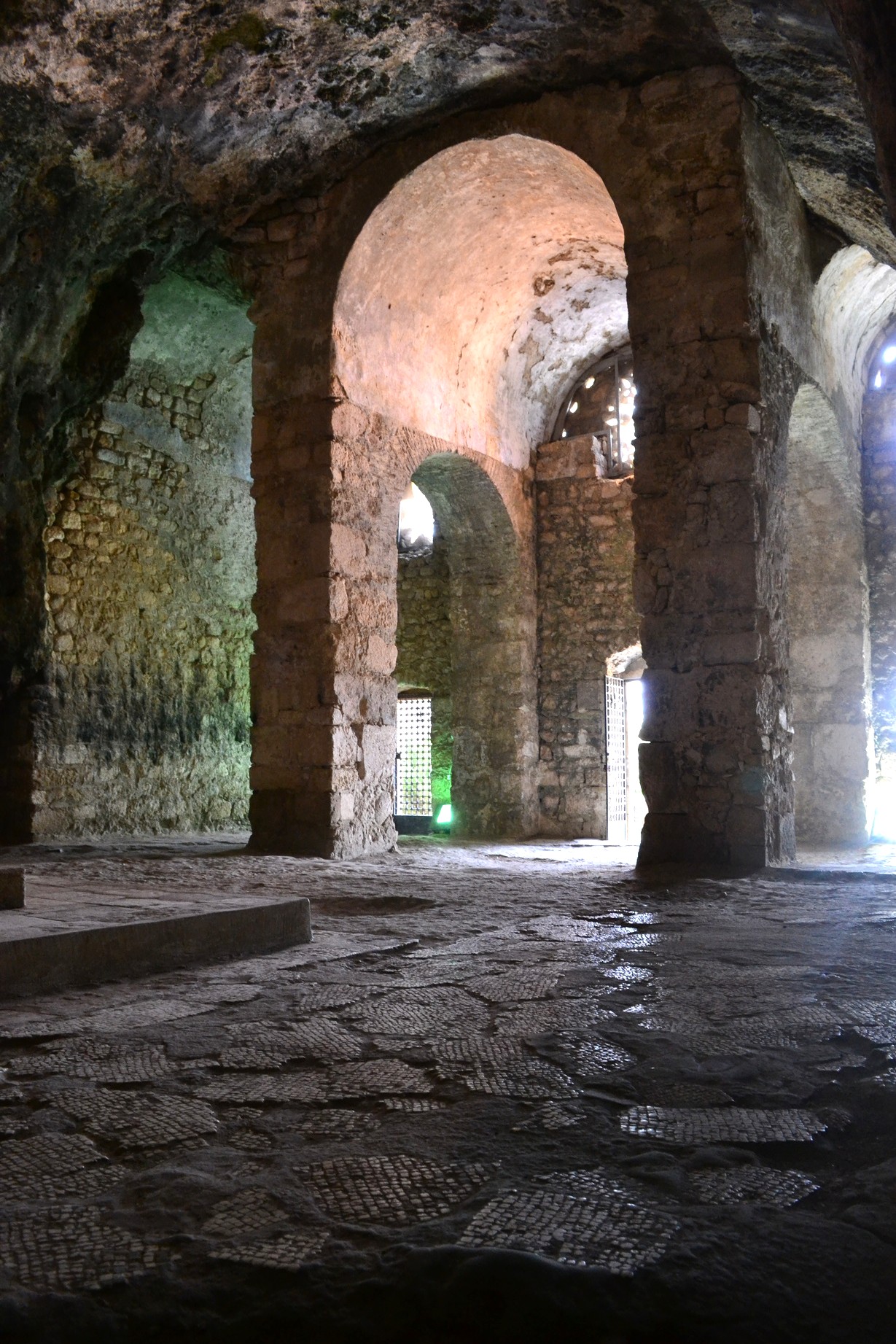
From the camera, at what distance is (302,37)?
21.4 feet

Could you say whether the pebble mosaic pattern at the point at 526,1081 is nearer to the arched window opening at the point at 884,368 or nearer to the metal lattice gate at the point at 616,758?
the metal lattice gate at the point at 616,758

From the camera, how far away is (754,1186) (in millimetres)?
1649

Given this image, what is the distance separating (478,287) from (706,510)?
12.7 ft

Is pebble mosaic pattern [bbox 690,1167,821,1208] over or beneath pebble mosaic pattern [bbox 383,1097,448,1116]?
over

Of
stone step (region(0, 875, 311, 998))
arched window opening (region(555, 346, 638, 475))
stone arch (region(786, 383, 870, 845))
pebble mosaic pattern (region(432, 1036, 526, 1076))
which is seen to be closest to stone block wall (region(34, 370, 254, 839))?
arched window opening (region(555, 346, 638, 475))

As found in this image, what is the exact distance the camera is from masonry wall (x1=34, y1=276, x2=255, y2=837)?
8.98 m

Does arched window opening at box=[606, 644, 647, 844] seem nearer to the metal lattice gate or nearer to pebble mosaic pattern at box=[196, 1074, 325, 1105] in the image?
the metal lattice gate

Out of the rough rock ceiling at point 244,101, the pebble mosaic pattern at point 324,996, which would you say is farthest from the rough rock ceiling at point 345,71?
the pebble mosaic pattern at point 324,996

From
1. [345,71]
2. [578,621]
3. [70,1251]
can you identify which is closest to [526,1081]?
[70,1251]

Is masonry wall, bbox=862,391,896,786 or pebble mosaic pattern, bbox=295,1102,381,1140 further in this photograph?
masonry wall, bbox=862,391,896,786

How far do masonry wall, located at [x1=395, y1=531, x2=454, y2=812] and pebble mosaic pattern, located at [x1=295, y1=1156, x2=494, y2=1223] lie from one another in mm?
10605

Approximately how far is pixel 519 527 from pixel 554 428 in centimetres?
152

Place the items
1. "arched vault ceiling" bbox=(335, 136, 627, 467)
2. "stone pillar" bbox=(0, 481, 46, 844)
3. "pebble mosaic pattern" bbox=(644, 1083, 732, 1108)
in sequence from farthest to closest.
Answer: "stone pillar" bbox=(0, 481, 46, 844)
"arched vault ceiling" bbox=(335, 136, 627, 467)
"pebble mosaic pattern" bbox=(644, 1083, 732, 1108)

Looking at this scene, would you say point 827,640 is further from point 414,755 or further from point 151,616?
point 414,755
